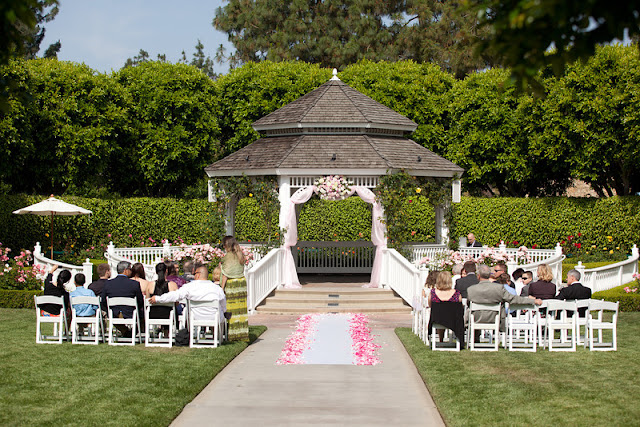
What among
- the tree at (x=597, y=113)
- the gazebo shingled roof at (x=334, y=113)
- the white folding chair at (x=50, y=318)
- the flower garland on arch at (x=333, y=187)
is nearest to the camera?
the white folding chair at (x=50, y=318)

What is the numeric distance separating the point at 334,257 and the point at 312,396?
52.9 ft

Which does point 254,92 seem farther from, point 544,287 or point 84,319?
point 544,287

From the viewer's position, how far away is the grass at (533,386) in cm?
865

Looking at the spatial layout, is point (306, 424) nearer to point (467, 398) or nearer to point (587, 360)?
point (467, 398)

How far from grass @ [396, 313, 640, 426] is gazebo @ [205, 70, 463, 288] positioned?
8.12 m

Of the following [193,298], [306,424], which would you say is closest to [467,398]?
[306,424]

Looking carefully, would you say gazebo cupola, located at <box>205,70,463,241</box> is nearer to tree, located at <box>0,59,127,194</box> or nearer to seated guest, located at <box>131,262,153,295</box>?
seated guest, located at <box>131,262,153,295</box>

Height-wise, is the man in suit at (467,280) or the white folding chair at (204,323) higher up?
the man in suit at (467,280)

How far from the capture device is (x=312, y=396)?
9.70m

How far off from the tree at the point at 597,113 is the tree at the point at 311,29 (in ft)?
65.6

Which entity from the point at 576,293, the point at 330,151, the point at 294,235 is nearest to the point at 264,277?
the point at 294,235

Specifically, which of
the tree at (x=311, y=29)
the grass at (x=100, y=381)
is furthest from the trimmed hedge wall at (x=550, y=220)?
the tree at (x=311, y=29)

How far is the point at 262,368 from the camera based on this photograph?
459 inches

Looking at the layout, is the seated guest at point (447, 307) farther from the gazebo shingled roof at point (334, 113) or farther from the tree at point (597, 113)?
the tree at point (597, 113)
